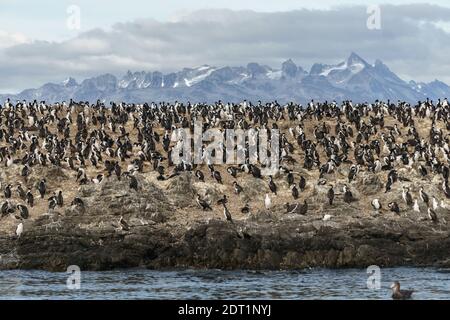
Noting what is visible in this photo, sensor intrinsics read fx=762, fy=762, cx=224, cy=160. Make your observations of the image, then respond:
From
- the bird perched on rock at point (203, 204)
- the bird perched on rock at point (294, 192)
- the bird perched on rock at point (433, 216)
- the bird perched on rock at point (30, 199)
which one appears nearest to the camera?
the bird perched on rock at point (433, 216)

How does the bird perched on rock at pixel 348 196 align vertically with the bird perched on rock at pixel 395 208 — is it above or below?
above

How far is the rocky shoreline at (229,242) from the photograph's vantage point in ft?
139

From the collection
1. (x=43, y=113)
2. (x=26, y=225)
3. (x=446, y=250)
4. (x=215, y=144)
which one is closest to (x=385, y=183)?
(x=446, y=250)

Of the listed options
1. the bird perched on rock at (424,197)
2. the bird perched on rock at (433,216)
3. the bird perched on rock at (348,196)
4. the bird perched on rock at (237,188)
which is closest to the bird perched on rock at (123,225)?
the bird perched on rock at (237,188)

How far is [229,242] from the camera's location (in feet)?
141

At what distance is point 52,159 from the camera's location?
56219mm

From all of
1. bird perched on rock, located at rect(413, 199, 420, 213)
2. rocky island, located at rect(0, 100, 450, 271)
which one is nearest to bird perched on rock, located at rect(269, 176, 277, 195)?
rocky island, located at rect(0, 100, 450, 271)

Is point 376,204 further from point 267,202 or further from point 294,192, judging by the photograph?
point 267,202

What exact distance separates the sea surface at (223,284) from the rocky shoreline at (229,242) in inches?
42.8

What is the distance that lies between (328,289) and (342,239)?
802 cm

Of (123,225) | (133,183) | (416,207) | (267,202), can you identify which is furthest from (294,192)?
(123,225)

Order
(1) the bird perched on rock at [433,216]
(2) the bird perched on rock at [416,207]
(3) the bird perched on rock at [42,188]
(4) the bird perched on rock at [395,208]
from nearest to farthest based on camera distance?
(1) the bird perched on rock at [433,216] → (4) the bird perched on rock at [395,208] → (2) the bird perched on rock at [416,207] → (3) the bird perched on rock at [42,188]

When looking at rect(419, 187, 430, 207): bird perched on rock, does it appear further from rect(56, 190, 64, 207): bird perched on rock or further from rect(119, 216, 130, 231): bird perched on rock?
rect(56, 190, 64, 207): bird perched on rock

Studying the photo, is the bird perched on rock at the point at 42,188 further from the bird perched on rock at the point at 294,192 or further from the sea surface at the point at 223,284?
the bird perched on rock at the point at 294,192
